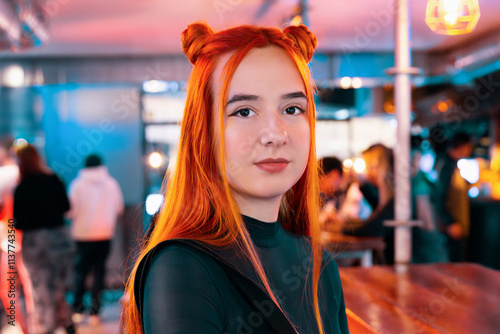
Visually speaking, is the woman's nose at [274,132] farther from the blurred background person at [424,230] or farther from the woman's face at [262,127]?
the blurred background person at [424,230]

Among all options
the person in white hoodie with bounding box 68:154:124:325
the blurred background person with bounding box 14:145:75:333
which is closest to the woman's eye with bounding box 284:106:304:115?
the blurred background person with bounding box 14:145:75:333

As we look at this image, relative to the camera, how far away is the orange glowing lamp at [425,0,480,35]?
1927 mm

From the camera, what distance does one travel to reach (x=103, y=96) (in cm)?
573

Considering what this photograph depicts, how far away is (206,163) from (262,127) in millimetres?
106

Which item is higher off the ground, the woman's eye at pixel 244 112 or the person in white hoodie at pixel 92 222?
the woman's eye at pixel 244 112

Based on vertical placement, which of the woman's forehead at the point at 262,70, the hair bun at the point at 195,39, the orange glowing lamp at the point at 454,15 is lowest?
the woman's forehead at the point at 262,70

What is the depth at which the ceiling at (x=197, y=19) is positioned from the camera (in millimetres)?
4059

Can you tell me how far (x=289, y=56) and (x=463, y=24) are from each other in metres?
1.46

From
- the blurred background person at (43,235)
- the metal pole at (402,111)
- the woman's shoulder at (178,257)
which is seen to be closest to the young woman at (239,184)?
the woman's shoulder at (178,257)

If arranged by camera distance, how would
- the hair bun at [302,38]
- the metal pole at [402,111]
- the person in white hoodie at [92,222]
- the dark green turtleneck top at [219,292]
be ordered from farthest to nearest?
the person in white hoodie at [92,222] < the metal pole at [402,111] < the hair bun at [302,38] < the dark green turtleneck top at [219,292]

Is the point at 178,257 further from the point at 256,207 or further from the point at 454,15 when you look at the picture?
the point at 454,15

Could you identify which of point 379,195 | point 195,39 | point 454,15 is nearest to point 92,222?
point 379,195

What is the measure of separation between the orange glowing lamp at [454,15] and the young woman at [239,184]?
51.1 inches

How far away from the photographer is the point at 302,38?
89 cm
